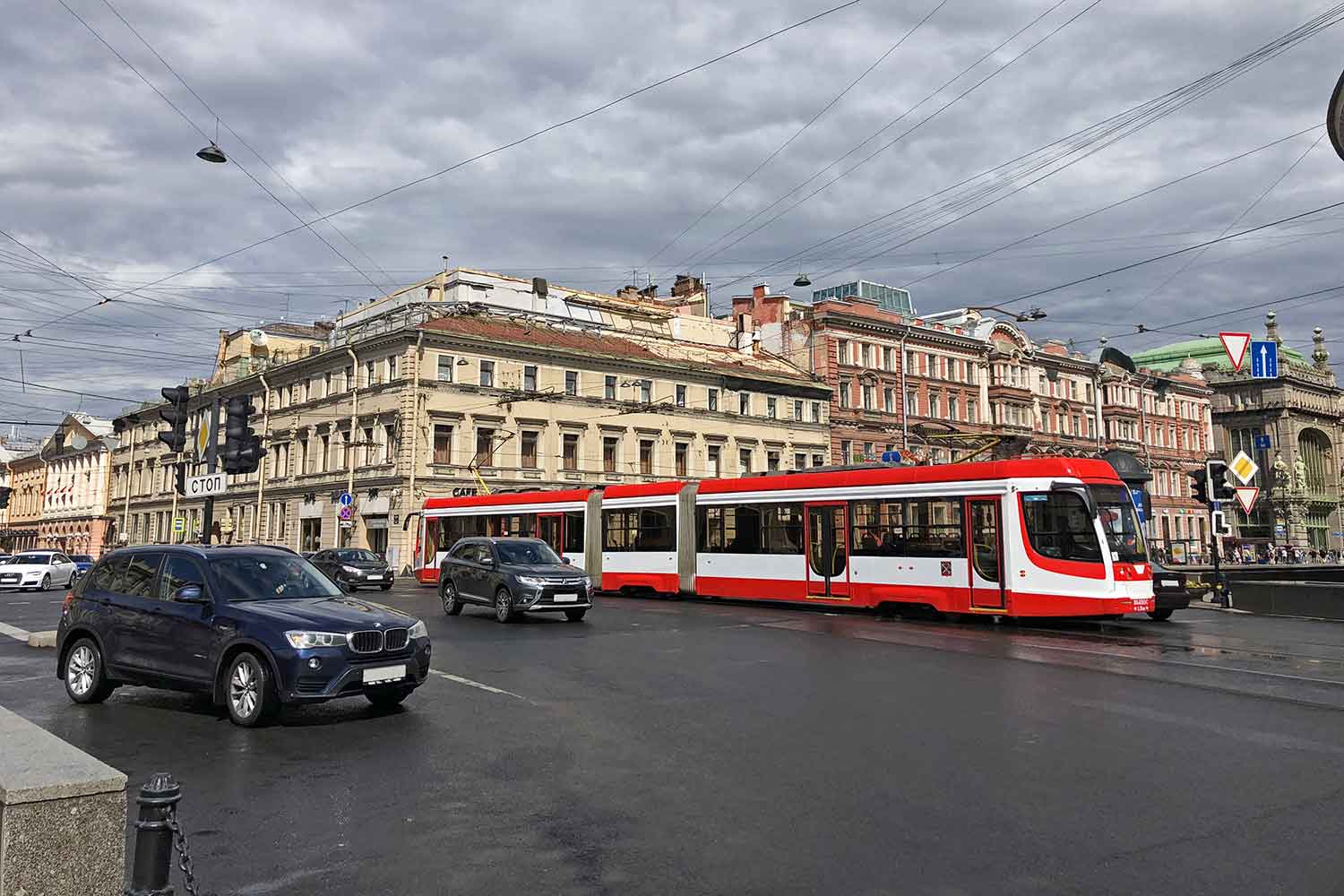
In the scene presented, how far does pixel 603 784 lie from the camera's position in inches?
261

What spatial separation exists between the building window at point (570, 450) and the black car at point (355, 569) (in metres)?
18.8

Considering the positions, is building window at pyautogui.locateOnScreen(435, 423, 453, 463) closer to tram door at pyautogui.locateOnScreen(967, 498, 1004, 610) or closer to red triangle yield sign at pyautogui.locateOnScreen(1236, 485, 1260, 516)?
tram door at pyautogui.locateOnScreen(967, 498, 1004, 610)

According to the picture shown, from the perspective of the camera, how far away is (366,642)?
8.77m

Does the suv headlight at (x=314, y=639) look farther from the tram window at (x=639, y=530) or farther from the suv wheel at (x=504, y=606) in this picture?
the tram window at (x=639, y=530)

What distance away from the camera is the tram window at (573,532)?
2936 cm

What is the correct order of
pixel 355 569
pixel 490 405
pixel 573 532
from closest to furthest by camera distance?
1. pixel 573 532
2. pixel 355 569
3. pixel 490 405

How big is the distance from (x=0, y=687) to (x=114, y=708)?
2419 millimetres

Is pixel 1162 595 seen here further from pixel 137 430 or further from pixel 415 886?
pixel 137 430

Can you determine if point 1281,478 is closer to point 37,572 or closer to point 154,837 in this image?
point 37,572

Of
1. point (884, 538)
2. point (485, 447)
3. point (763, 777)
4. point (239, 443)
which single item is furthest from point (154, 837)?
point (485, 447)

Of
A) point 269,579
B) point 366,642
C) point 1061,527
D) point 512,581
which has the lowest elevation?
point 366,642

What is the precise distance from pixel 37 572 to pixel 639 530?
23.8m

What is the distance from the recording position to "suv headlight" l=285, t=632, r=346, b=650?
845 centimetres

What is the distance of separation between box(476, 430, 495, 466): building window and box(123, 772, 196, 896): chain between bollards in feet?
154
